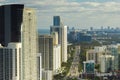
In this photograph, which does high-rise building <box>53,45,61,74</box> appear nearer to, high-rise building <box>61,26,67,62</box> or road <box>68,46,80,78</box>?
road <box>68,46,80,78</box>

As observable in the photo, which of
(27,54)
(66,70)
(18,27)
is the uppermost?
(18,27)

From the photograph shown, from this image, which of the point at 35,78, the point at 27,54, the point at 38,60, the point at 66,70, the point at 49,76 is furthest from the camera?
the point at 66,70

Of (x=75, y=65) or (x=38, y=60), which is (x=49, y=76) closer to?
(x=38, y=60)

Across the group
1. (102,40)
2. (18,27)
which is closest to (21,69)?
(18,27)

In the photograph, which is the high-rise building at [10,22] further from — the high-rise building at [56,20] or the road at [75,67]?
the high-rise building at [56,20]

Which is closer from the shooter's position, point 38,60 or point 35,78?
point 35,78

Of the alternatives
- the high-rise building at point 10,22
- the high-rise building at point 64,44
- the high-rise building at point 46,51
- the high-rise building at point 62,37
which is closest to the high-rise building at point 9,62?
the high-rise building at point 10,22

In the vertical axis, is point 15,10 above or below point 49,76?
above

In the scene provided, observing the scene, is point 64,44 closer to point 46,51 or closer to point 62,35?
point 62,35

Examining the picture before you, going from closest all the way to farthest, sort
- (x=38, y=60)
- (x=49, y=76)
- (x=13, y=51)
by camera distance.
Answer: (x=13, y=51) < (x=38, y=60) < (x=49, y=76)
